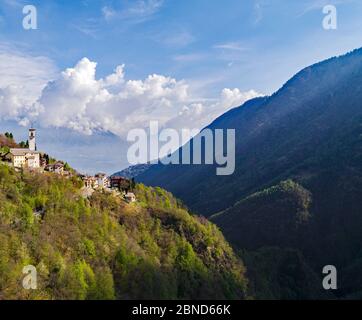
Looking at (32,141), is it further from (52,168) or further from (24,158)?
(24,158)

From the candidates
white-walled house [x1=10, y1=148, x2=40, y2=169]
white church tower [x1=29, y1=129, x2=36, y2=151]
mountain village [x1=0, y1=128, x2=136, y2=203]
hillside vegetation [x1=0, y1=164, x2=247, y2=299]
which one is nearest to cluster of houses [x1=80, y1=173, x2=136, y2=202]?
mountain village [x1=0, y1=128, x2=136, y2=203]

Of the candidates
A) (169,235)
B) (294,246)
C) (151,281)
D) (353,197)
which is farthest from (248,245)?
(151,281)

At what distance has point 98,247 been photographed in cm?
6569

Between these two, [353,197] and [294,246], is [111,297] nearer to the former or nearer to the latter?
[294,246]

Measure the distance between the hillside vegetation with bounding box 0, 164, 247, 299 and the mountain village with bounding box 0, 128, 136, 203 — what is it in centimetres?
260

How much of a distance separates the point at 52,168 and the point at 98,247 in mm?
19818

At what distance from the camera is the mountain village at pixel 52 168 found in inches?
2849

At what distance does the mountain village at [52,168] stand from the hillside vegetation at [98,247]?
8.53 ft

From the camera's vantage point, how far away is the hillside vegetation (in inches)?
2105

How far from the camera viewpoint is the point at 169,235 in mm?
83938

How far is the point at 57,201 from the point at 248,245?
125549 mm

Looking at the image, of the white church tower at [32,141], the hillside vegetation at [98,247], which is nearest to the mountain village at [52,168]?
the white church tower at [32,141]

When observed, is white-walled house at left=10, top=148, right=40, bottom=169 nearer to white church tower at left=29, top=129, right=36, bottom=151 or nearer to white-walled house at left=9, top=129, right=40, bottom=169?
white-walled house at left=9, top=129, right=40, bottom=169

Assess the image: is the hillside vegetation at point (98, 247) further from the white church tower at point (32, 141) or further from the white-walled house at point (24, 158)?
the white church tower at point (32, 141)
